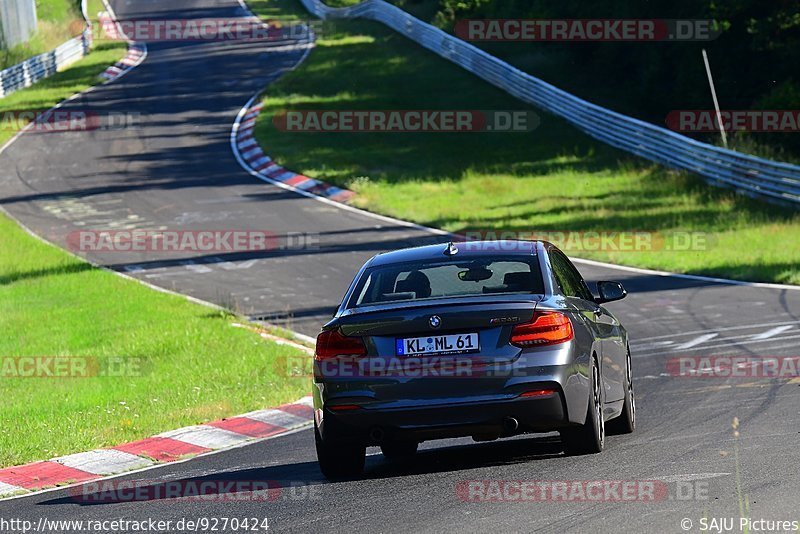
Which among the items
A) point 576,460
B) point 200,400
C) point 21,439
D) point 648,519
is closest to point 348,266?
point 200,400

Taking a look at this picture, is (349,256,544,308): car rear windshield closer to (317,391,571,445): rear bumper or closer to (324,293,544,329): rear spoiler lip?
(324,293,544,329): rear spoiler lip

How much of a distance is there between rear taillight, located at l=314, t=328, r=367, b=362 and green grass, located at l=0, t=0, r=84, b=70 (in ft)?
152

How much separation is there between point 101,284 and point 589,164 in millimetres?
15130

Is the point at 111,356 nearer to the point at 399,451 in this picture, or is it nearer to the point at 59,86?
the point at 399,451

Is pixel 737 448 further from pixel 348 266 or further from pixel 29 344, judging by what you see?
pixel 348 266

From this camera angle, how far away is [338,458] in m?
8.71

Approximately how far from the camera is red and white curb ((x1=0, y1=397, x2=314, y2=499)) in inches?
392

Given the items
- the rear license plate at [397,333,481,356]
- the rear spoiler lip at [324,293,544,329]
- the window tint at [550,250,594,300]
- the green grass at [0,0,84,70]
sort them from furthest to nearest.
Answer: the green grass at [0,0,84,70], the window tint at [550,250,594,300], the rear spoiler lip at [324,293,544,329], the rear license plate at [397,333,481,356]

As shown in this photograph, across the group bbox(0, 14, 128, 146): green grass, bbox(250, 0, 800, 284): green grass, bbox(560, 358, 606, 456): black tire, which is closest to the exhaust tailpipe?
bbox(560, 358, 606, 456): black tire

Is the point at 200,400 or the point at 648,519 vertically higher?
the point at 648,519

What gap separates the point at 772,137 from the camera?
113 feet

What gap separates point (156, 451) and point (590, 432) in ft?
13.0

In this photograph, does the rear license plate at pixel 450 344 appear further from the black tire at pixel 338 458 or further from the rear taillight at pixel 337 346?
the black tire at pixel 338 458

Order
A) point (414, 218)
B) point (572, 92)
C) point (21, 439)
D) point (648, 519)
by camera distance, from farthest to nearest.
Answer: point (572, 92), point (414, 218), point (21, 439), point (648, 519)
